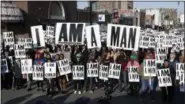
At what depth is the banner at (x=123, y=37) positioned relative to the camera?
48.9 feet

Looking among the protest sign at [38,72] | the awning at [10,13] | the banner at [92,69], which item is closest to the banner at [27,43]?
the protest sign at [38,72]

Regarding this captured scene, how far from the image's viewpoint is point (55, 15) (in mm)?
40188

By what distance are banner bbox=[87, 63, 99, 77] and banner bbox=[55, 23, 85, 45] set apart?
1.04 m

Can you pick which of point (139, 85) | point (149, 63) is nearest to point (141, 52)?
point (139, 85)

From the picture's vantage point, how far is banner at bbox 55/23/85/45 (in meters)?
16.0

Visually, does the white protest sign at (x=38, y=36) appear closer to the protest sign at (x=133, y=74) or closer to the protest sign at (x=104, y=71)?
the protest sign at (x=104, y=71)

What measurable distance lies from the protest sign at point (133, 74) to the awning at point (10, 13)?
736 inches

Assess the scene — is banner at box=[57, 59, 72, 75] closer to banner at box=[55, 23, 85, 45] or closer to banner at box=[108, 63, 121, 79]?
banner at box=[55, 23, 85, 45]

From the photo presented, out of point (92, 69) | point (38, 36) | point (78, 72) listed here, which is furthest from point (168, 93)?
point (38, 36)

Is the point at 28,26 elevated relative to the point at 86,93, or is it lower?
elevated

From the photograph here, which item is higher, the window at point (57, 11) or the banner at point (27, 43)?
the window at point (57, 11)

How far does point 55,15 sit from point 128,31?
84.6ft

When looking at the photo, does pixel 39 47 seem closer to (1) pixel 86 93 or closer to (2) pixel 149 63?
(1) pixel 86 93

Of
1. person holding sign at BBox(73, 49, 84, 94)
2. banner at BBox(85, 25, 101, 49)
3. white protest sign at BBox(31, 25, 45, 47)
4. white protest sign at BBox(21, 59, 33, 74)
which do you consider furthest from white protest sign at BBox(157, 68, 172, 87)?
white protest sign at BBox(31, 25, 45, 47)
